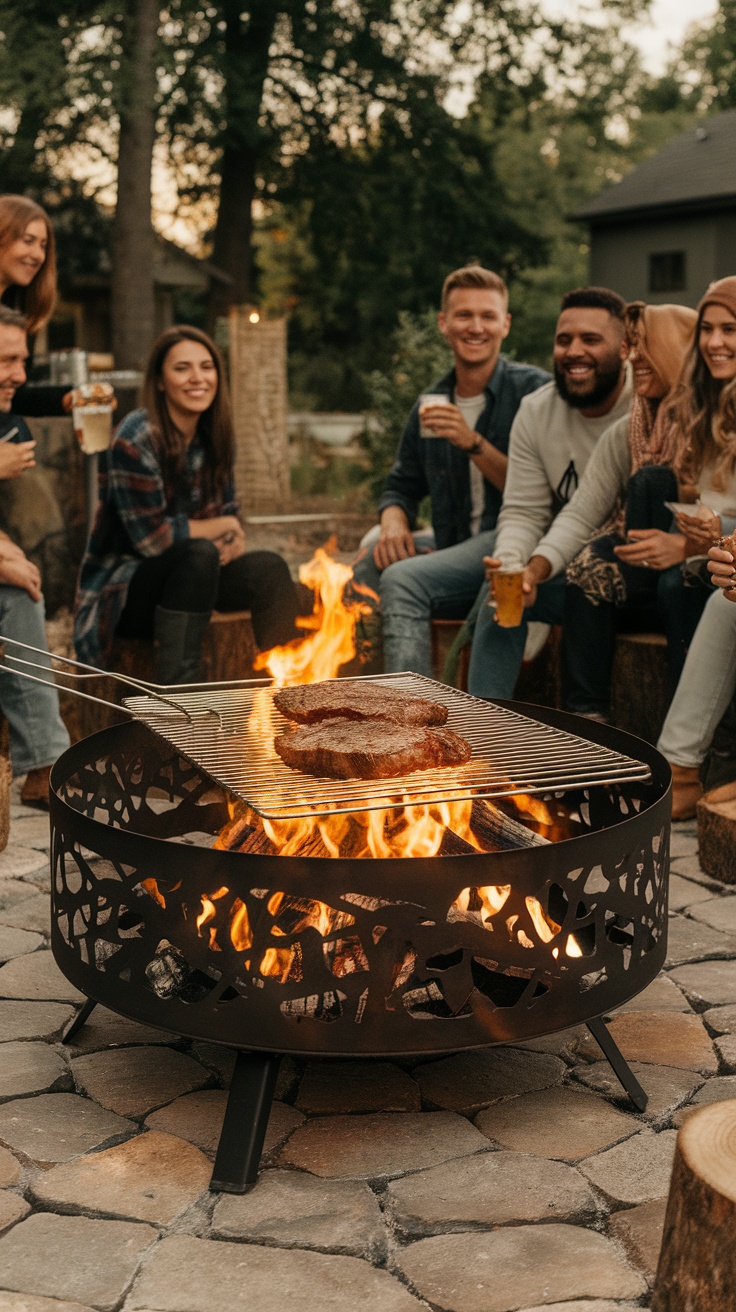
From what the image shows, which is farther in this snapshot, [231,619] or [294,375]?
[294,375]

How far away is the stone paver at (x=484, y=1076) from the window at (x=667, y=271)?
26.5m

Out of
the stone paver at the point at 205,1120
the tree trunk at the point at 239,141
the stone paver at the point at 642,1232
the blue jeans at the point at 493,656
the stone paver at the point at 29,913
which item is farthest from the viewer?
the tree trunk at the point at 239,141

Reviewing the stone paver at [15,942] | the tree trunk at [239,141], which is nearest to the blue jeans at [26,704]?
the stone paver at [15,942]

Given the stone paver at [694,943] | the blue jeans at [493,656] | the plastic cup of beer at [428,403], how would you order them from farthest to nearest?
1. the plastic cup of beer at [428,403]
2. the blue jeans at [493,656]
3. the stone paver at [694,943]

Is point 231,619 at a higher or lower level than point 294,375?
lower

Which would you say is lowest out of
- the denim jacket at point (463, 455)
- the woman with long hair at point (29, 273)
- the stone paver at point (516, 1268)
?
the stone paver at point (516, 1268)

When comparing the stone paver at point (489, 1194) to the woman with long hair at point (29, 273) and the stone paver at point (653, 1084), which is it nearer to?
the stone paver at point (653, 1084)

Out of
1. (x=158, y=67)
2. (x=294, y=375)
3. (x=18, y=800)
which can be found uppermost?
(x=158, y=67)

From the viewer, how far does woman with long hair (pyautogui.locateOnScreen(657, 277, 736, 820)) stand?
463 cm

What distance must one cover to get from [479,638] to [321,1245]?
3.17 meters

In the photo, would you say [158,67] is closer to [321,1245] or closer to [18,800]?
[18,800]

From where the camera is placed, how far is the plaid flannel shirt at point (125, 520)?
534cm

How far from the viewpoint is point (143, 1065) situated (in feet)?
10.1

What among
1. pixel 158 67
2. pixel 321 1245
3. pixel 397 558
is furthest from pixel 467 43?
pixel 321 1245
